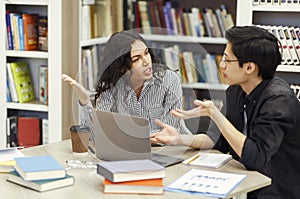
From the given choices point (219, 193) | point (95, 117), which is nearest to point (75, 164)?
point (95, 117)

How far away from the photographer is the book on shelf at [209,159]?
2268 millimetres

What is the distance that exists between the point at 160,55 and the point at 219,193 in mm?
868

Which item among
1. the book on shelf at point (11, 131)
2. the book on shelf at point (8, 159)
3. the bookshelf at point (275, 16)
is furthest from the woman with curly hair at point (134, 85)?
the book on shelf at point (11, 131)

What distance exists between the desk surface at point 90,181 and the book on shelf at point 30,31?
1.47m

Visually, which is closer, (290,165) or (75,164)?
(75,164)

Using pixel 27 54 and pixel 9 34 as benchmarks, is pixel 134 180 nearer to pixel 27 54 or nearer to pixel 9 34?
pixel 27 54

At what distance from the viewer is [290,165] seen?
2.45 metres

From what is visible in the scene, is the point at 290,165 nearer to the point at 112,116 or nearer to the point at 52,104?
the point at 112,116

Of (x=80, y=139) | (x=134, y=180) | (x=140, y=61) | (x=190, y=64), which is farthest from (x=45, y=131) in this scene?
(x=134, y=180)

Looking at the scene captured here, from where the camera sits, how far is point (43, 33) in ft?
12.5

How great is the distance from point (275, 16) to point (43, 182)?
2.24 meters

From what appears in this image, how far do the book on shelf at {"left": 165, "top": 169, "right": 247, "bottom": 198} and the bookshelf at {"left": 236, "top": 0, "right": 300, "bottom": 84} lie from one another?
1577 mm

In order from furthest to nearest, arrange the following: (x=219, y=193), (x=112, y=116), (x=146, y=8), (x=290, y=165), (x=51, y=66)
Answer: (x=146, y=8)
(x=51, y=66)
(x=290, y=165)
(x=112, y=116)
(x=219, y=193)

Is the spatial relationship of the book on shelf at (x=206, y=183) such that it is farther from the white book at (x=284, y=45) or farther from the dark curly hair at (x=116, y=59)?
the white book at (x=284, y=45)
